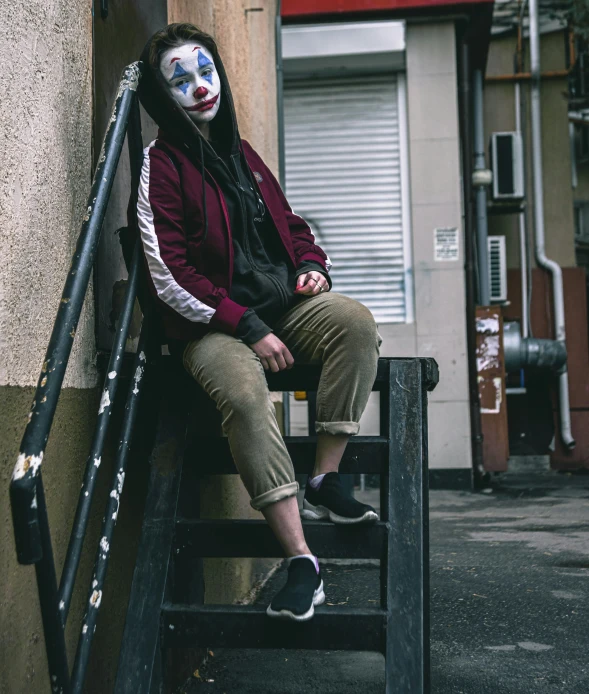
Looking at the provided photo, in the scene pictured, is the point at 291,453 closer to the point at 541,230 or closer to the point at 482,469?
Result: the point at 482,469

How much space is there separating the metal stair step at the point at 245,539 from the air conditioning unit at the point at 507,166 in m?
7.50

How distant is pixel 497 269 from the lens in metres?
9.45

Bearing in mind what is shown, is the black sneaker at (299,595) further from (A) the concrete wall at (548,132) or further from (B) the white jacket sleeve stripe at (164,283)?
(A) the concrete wall at (548,132)

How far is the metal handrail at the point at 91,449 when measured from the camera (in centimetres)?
150

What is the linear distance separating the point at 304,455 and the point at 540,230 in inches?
309

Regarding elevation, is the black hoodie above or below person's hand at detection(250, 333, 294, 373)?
above

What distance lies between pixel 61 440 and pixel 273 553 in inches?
27.0

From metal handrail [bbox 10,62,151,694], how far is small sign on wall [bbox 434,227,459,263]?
5857mm

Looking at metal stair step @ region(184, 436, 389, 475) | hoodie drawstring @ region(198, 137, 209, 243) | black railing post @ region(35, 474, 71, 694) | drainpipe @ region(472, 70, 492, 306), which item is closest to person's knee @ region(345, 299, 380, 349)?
metal stair step @ region(184, 436, 389, 475)

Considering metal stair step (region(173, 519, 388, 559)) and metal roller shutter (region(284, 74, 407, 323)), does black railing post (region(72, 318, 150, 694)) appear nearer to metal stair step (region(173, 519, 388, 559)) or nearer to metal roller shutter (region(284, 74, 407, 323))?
metal stair step (region(173, 519, 388, 559))

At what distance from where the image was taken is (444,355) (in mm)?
8094

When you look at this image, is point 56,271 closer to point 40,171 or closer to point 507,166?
point 40,171

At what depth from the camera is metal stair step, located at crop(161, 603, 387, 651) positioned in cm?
209

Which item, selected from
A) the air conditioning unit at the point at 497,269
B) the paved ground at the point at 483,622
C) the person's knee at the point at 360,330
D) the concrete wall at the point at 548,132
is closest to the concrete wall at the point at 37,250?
the person's knee at the point at 360,330
